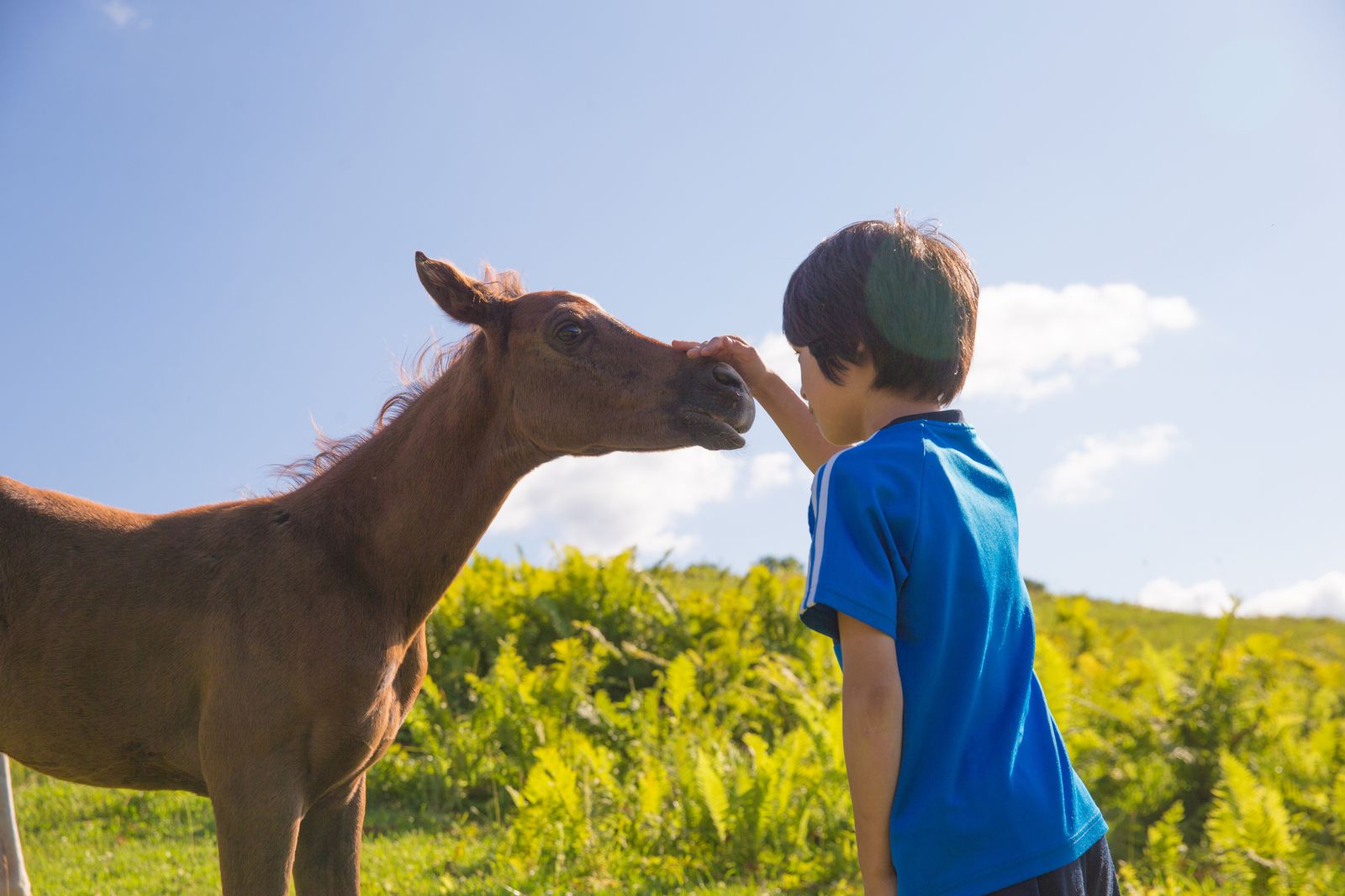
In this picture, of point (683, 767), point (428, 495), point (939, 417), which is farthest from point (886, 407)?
point (683, 767)

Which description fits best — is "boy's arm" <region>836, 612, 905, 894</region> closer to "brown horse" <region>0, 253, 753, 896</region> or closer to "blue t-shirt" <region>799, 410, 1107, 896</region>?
"blue t-shirt" <region>799, 410, 1107, 896</region>

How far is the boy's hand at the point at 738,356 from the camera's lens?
305 cm

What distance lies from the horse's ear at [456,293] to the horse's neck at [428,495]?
4.6 inches

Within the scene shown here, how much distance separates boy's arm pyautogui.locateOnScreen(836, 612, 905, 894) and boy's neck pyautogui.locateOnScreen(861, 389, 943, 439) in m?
0.50

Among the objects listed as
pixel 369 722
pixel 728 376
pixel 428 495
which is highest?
pixel 728 376

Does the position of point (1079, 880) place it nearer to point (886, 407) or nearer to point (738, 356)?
point (886, 407)

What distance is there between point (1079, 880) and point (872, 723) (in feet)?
2.12

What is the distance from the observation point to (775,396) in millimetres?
2998

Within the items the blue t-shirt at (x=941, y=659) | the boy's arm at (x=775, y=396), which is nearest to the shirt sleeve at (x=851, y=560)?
the blue t-shirt at (x=941, y=659)

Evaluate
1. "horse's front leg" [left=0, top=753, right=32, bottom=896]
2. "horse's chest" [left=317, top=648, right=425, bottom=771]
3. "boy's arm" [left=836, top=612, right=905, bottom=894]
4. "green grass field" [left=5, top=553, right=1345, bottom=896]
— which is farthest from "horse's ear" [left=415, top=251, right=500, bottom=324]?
"green grass field" [left=5, top=553, right=1345, bottom=896]

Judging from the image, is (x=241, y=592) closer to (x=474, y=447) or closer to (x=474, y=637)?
(x=474, y=447)

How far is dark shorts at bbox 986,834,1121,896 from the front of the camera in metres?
1.88

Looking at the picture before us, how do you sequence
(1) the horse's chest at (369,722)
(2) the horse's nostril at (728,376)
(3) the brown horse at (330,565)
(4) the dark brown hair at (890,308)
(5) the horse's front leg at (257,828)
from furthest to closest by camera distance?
(2) the horse's nostril at (728,376) → (3) the brown horse at (330,565) → (1) the horse's chest at (369,722) → (5) the horse's front leg at (257,828) → (4) the dark brown hair at (890,308)

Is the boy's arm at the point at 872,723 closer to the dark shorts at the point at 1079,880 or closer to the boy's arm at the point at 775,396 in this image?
the dark shorts at the point at 1079,880
